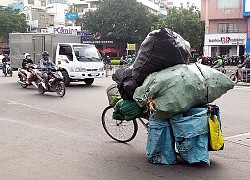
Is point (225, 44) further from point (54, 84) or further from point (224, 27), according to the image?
point (54, 84)

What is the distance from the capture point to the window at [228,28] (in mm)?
39959

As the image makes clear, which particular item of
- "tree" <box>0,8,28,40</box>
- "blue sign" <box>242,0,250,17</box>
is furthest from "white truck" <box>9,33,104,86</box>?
"tree" <box>0,8,28,40</box>

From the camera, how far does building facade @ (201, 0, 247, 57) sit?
128 feet

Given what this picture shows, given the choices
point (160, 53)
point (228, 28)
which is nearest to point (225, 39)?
point (228, 28)

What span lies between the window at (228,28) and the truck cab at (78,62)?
29087mm

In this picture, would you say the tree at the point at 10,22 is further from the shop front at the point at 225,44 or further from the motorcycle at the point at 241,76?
the motorcycle at the point at 241,76

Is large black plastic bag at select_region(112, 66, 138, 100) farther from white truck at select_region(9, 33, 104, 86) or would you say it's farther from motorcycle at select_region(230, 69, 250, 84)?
motorcycle at select_region(230, 69, 250, 84)

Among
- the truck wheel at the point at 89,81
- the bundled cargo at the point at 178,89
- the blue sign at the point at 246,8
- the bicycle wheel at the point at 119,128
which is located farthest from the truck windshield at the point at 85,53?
the blue sign at the point at 246,8

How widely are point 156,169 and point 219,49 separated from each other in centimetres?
3873

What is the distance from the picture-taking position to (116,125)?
5801 millimetres

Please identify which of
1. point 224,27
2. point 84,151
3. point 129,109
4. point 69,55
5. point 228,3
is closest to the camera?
point 129,109

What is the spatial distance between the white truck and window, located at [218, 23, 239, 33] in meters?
28.2

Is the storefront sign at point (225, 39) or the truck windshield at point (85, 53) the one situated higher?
the storefront sign at point (225, 39)

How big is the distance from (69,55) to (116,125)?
30.5ft
